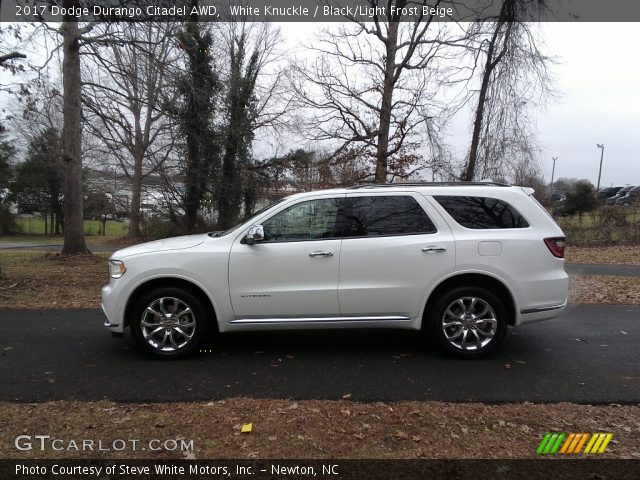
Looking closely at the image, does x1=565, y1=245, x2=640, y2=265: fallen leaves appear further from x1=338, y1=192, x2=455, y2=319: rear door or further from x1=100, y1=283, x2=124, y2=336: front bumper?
x1=100, y1=283, x2=124, y2=336: front bumper

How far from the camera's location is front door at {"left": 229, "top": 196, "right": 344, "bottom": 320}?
15.9 ft

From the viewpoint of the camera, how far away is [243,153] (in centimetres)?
2458

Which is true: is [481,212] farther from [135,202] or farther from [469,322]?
[135,202]

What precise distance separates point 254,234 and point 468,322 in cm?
246

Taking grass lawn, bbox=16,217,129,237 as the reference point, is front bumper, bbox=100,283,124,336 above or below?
above

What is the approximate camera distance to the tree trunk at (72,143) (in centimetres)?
1309

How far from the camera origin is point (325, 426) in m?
3.42

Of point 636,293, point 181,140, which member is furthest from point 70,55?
point 636,293

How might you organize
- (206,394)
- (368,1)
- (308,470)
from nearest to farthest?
(308,470) < (206,394) < (368,1)

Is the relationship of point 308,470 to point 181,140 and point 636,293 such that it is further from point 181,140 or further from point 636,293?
point 181,140

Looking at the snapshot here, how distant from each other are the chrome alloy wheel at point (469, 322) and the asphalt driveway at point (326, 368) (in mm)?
220

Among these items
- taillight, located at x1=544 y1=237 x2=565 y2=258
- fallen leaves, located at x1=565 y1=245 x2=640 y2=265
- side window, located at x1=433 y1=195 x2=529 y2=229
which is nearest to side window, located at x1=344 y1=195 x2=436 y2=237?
Result: side window, located at x1=433 y1=195 x2=529 y2=229

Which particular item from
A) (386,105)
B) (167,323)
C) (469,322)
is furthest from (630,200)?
(167,323)

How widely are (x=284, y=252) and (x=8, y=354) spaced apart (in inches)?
131
